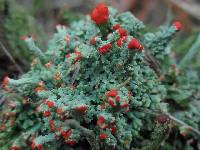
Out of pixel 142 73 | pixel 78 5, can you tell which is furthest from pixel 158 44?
pixel 78 5

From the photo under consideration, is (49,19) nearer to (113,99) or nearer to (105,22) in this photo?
(105,22)

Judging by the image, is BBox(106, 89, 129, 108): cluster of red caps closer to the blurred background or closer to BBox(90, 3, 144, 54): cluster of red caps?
BBox(90, 3, 144, 54): cluster of red caps

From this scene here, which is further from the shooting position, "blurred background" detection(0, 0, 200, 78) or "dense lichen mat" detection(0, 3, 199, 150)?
"blurred background" detection(0, 0, 200, 78)

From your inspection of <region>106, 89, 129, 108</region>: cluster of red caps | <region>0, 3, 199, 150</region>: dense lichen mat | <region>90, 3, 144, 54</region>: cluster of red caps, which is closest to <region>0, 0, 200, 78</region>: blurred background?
<region>0, 3, 199, 150</region>: dense lichen mat

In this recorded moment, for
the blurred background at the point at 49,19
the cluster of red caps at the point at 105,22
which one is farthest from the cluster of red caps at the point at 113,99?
the blurred background at the point at 49,19

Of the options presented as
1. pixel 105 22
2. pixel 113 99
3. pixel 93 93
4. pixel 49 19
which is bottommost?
pixel 113 99

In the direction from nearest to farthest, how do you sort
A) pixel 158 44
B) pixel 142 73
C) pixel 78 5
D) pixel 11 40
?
1. pixel 142 73
2. pixel 158 44
3. pixel 11 40
4. pixel 78 5

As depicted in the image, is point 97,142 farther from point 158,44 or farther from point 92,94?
point 158,44

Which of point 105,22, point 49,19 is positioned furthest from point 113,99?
point 49,19
